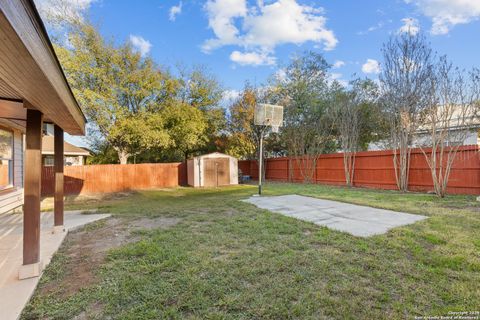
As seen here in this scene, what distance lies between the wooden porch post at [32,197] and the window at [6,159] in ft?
15.4

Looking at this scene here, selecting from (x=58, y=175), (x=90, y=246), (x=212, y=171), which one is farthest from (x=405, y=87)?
(x=58, y=175)

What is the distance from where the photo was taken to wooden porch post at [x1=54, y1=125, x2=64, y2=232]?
4.03 meters

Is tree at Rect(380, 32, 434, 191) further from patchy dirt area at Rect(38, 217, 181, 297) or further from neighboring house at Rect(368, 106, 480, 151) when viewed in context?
patchy dirt area at Rect(38, 217, 181, 297)

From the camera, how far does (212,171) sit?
13.8m

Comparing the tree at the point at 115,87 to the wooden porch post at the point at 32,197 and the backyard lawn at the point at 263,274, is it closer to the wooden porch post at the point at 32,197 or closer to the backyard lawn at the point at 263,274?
the backyard lawn at the point at 263,274

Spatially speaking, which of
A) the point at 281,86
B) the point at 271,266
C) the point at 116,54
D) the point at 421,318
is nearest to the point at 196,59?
the point at 116,54

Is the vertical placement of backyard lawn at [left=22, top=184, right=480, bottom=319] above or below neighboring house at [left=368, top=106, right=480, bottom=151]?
below

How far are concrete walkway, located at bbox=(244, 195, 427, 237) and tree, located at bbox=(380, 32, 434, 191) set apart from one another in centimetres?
448

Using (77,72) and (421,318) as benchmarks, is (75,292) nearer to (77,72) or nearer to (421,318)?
(421,318)

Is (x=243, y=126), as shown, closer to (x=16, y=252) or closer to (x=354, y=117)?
(x=354, y=117)

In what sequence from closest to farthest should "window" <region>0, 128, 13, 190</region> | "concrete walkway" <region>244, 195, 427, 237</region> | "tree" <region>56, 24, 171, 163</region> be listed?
"concrete walkway" <region>244, 195, 427, 237</region>
"window" <region>0, 128, 13, 190</region>
"tree" <region>56, 24, 171, 163</region>

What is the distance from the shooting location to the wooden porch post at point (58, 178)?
13.2 feet

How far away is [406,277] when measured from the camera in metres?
2.40

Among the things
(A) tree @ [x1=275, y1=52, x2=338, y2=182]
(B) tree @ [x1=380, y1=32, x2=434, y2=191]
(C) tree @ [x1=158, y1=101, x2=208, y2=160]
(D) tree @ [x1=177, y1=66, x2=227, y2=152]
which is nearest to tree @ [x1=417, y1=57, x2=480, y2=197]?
(B) tree @ [x1=380, y1=32, x2=434, y2=191]
